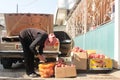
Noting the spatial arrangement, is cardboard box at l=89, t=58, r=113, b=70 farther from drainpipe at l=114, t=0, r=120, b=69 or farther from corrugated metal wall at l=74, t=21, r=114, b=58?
corrugated metal wall at l=74, t=21, r=114, b=58

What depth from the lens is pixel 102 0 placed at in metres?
17.3

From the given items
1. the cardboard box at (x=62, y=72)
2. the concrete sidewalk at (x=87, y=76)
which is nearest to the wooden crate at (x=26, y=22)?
the concrete sidewalk at (x=87, y=76)

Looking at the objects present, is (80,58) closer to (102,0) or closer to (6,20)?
(6,20)

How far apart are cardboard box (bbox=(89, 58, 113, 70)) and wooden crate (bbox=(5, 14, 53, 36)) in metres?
2.67

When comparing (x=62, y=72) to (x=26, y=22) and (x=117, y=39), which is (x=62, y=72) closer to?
(x=117, y=39)

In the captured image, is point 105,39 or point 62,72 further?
point 105,39

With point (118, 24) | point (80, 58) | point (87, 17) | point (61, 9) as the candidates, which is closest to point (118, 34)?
point (118, 24)

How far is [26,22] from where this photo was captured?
1461cm

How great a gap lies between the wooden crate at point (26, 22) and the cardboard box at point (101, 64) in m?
2.67

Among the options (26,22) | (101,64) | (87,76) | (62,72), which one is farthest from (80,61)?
(26,22)

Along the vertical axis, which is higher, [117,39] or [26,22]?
[26,22]

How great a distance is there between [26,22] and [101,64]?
372cm

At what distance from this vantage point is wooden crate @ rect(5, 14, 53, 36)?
14.5 meters

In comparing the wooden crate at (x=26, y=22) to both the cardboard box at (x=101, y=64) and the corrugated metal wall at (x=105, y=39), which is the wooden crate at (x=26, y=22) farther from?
the cardboard box at (x=101, y=64)
